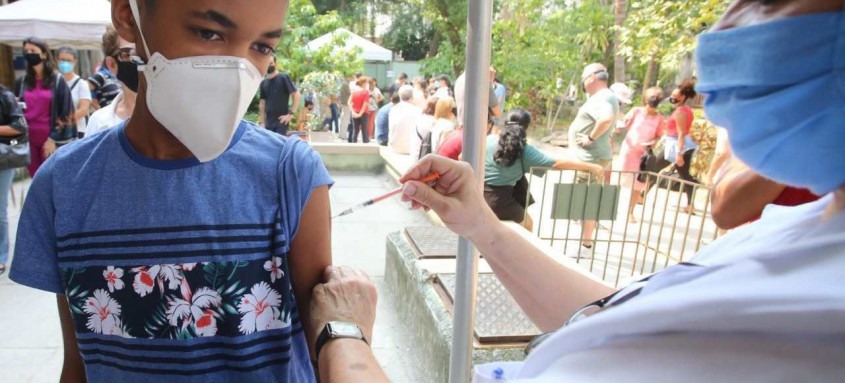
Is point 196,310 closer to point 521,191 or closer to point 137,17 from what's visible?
point 137,17

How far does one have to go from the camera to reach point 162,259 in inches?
46.8

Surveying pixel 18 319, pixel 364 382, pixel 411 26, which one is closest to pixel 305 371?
pixel 364 382

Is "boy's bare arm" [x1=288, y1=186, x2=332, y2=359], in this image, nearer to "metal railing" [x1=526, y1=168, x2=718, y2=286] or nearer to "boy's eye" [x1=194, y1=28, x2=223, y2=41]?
"boy's eye" [x1=194, y1=28, x2=223, y2=41]

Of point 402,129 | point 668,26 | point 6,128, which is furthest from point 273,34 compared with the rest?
point 402,129

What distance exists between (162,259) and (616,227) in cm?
639

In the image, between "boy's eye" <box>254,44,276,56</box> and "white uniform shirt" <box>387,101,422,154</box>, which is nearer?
"boy's eye" <box>254,44,276,56</box>

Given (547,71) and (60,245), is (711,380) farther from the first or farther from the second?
(547,71)

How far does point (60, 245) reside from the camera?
4.00 feet

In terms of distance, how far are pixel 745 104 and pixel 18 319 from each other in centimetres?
463

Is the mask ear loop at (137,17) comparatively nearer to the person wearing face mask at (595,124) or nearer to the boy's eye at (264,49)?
the boy's eye at (264,49)

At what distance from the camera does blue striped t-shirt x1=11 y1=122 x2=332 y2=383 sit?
1.20 metres

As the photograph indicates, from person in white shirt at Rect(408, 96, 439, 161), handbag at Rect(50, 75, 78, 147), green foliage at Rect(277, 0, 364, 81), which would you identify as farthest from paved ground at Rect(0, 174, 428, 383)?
green foliage at Rect(277, 0, 364, 81)

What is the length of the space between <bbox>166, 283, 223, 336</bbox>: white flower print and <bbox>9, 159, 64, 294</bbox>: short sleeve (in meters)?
0.28

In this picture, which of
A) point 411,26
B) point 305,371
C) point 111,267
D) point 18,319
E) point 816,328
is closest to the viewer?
point 816,328
